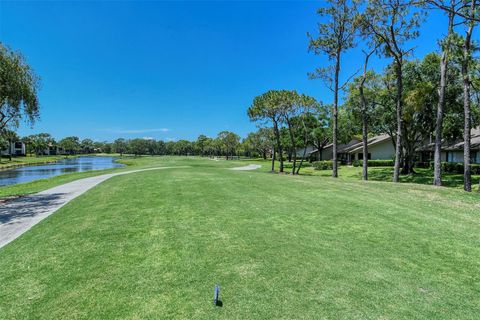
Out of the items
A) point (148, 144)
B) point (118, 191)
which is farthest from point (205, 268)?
point (148, 144)

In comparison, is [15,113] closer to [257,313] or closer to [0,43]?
[0,43]

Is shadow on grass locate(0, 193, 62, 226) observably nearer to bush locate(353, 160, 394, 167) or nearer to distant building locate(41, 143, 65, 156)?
bush locate(353, 160, 394, 167)

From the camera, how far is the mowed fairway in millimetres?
3412

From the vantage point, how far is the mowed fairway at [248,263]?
3.41 m

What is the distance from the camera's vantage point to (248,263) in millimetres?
4527

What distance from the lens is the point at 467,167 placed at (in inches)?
543

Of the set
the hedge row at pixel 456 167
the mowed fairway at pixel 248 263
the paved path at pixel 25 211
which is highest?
the hedge row at pixel 456 167

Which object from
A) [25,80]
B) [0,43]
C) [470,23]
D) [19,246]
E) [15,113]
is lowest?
[19,246]

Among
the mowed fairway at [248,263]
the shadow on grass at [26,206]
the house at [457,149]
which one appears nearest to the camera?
the mowed fairway at [248,263]

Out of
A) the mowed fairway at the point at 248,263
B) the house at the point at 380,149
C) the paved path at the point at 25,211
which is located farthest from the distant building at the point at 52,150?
the mowed fairway at the point at 248,263

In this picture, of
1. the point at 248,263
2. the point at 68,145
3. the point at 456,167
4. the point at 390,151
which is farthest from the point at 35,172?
the point at 68,145

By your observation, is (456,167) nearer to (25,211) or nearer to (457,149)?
(457,149)

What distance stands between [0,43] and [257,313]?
1299 cm

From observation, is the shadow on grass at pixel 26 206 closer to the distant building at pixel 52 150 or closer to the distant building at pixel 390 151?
the distant building at pixel 390 151
